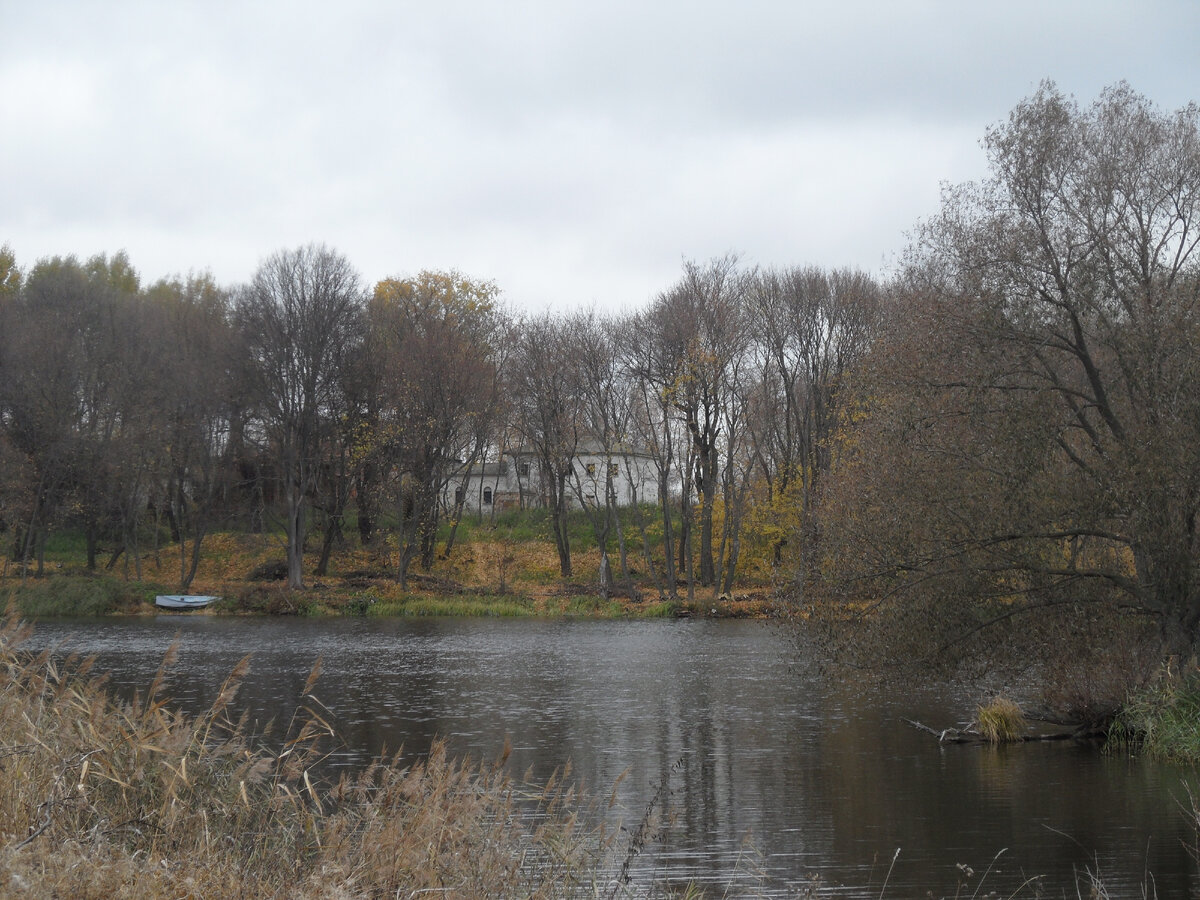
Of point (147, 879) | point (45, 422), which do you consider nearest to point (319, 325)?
point (45, 422)

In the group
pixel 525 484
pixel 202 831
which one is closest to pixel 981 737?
pixel 202 831

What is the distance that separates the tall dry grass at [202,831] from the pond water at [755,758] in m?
1.69

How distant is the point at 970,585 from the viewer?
18.8 m

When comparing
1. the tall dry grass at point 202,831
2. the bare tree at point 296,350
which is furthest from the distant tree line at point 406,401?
the tall dry grass at point 202,831

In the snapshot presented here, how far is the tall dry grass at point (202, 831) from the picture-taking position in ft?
20.3

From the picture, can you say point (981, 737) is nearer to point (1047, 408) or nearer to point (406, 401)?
point (1047, 408)

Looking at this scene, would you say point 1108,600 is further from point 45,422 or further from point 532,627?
point 45,422

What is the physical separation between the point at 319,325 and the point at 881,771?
41142mm

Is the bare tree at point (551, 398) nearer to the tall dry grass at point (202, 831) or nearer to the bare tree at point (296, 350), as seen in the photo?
the bare tree at point (296, 350)

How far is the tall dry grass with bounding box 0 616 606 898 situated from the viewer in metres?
6.18

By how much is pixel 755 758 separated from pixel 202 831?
12343mm

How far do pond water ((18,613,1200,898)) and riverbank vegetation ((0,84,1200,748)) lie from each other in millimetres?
2515

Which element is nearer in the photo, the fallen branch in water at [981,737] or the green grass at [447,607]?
the fallen branch in water at [981,737]

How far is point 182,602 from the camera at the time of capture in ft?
161
